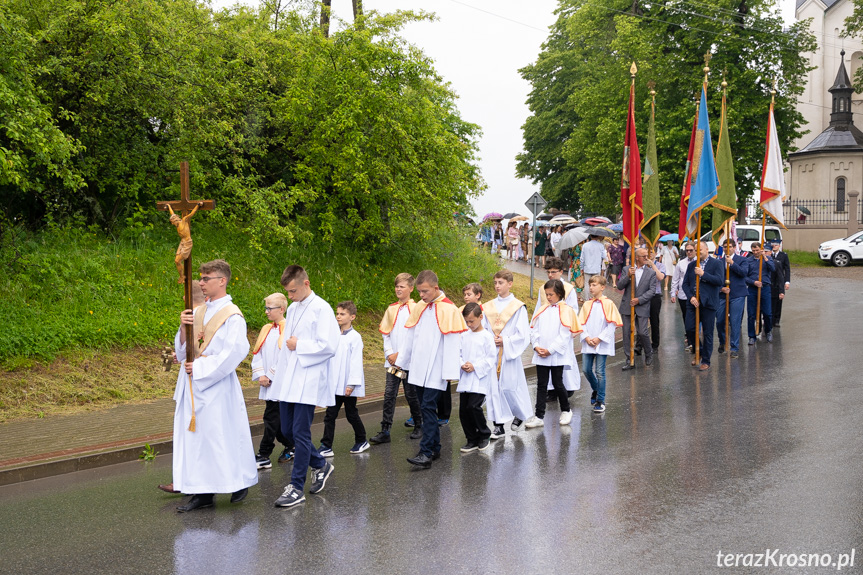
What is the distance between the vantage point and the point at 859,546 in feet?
18.6

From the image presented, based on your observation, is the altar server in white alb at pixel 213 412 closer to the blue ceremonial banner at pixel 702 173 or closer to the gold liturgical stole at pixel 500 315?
the gold liturgical stole at pixel 500 315

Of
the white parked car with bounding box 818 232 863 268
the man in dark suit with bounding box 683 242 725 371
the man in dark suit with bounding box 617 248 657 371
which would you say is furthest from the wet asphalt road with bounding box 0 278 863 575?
the white parked car with bounding box 818 232 863 268

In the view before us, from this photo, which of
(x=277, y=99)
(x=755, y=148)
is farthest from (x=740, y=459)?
(x=755, y=148)

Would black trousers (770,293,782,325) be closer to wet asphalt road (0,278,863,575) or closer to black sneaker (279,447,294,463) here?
wet asphalt road (0,278,863,575)

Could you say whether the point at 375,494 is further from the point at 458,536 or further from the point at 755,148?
the point at 755,148

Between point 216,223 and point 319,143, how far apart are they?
2.73 meters

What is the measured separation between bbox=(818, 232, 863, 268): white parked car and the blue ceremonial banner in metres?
24.0

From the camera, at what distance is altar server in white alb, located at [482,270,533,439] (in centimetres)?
974

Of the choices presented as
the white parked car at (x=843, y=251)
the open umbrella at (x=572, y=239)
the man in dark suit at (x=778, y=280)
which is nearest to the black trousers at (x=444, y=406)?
the man in dark suit at (x=778, y=280)

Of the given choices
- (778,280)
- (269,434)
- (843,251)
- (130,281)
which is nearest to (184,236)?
(269,434)

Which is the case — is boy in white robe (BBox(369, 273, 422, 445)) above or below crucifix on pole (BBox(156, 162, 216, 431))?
below

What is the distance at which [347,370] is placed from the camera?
896 centimetres

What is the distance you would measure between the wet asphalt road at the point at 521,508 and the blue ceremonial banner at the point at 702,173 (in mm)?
6320

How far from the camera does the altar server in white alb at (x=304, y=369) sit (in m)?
7.13
